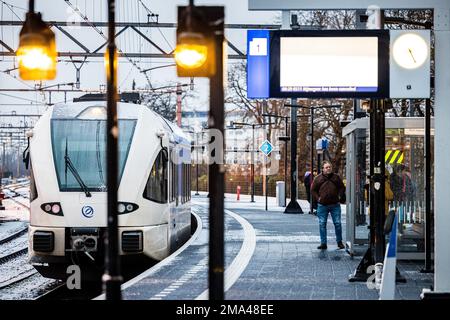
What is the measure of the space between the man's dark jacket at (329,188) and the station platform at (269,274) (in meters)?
1.02

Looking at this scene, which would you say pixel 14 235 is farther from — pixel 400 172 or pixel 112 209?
pixel 112 209

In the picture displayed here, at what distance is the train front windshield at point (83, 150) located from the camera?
1409 cm

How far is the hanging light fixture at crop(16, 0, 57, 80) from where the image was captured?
745cm

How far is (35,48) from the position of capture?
7.45 metres

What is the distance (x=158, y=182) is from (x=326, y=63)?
16.2 feet

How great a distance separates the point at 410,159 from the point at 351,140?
3.58 ft

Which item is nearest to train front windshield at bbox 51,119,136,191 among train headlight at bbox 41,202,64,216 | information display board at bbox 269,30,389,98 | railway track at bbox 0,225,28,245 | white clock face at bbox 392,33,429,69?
train headlight at bbox 41,202,64,216

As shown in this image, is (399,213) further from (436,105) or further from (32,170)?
(32,170)

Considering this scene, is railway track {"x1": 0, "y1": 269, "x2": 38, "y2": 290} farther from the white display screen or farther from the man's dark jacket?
the white display screen

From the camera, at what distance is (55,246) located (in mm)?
13609

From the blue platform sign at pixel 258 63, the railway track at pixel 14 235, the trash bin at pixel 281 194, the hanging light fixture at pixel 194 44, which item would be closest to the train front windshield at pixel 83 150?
the blue platform sign at pixel 258 63

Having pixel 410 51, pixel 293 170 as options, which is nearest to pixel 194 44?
pixel 410 51

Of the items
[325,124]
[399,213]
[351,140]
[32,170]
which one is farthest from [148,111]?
[325,124]

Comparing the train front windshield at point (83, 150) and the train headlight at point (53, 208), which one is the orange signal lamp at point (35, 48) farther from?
the train front windshield at point (83, 150)
